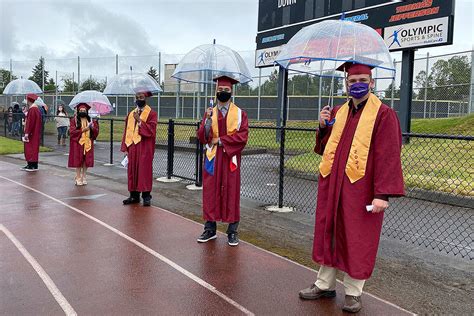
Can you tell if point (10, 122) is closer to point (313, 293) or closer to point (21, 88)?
point (21, 88)

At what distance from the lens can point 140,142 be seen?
306 inches

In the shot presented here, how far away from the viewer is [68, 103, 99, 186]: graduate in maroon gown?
10016mm

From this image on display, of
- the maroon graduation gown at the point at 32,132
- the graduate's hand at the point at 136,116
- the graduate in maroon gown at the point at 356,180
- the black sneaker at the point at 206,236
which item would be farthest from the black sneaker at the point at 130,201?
the maroon graduation gown at the point at 32,132

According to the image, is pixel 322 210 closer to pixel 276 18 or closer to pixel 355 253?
pixel 355 253

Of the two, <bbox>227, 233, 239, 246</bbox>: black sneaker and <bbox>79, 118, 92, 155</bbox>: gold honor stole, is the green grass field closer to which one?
<bbox>79, 118, 92, 155</bbox>: gold honor stole

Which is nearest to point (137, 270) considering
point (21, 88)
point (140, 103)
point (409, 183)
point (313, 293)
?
point (313, 293)

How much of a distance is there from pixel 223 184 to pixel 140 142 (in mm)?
2575

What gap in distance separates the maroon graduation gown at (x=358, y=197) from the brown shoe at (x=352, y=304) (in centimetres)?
28

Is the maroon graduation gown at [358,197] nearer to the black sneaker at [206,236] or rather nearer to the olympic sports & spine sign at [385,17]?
the black sneaker at [206,236]

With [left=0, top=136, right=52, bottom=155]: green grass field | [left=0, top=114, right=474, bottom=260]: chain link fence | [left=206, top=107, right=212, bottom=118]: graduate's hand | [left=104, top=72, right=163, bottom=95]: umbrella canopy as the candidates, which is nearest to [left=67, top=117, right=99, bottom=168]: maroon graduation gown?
[left=104, top=72, right=163, bottom=95]: umbrella canopy

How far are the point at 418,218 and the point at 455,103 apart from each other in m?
12.6

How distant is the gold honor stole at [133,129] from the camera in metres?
7.74

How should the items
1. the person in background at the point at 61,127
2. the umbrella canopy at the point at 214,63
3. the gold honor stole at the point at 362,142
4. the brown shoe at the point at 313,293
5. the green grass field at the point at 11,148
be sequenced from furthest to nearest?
1. the person in background at the point at 61,127
2. the green grass field at the point at 11,148
3. the umbrella canopy at the point at 214,63
4. the brown shoe at the point at 313,293
5. the gold honor stole at the point at 362,142

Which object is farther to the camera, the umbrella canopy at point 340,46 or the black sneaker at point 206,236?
the black sneaker at point 206,236
